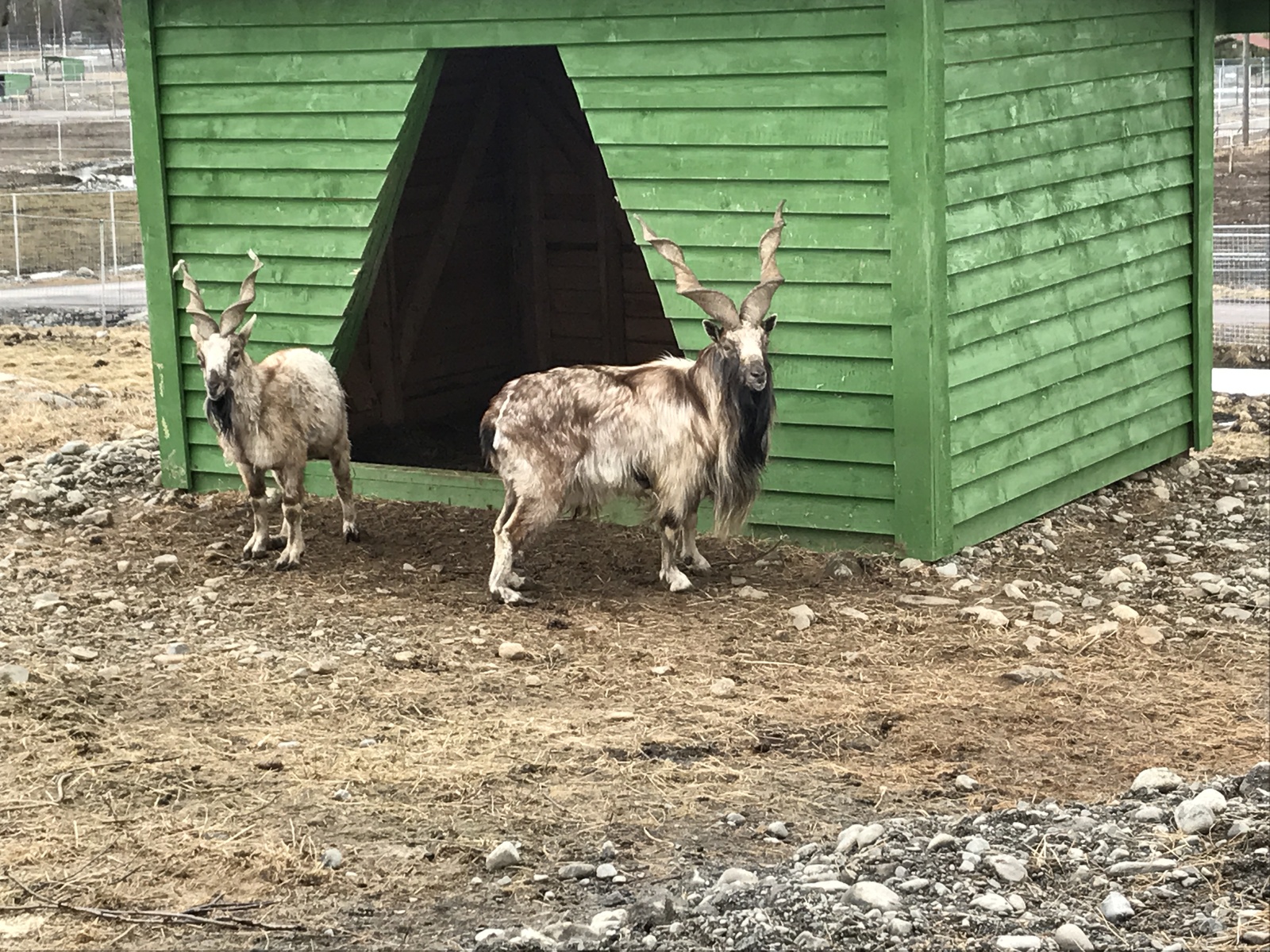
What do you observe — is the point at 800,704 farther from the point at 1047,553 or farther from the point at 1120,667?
the point at 1047,553

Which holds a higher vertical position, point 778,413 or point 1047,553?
point 778,413

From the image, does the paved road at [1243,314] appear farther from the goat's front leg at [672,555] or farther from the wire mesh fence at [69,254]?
the wire mesh fence at [69,254]

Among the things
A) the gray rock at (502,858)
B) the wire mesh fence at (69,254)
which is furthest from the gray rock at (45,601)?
the wire mesh fence at (69,254)

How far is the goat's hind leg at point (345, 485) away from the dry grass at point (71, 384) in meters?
3.79

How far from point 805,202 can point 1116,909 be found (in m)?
5.12

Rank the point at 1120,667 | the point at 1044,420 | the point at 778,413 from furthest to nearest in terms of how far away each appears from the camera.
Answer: the point at 1044,420, the point at 778,413, the point at 1120,667

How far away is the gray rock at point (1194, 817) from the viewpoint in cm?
551

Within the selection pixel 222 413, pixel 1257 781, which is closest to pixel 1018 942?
pixel 1257 781

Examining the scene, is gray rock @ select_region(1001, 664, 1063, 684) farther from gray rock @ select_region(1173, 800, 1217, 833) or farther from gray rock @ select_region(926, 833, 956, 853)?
gray rock @ select_region(926, 833, 956, 853)

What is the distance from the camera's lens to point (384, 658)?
8156mm

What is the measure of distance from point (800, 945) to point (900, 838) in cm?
91

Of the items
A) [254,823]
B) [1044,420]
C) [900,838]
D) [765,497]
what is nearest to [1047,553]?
[1044,420]

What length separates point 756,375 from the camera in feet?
28.7

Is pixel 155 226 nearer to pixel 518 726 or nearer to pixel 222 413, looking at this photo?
pixel 222 413
